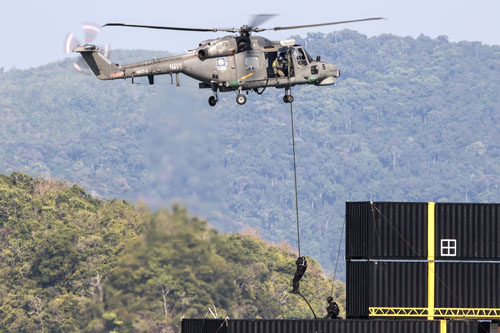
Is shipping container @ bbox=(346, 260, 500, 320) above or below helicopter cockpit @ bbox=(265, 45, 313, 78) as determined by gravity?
below

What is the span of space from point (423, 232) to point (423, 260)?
1.80m

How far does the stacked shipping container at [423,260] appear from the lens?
7450 centimetres

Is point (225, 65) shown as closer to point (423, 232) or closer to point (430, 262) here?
point (423, 232)

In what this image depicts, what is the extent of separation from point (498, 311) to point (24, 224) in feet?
374

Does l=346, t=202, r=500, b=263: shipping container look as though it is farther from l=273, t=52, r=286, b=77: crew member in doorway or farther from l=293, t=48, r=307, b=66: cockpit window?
l=273, t=52, r=286, b=77: crew member in doorway

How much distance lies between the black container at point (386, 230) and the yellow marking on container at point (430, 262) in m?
0.22

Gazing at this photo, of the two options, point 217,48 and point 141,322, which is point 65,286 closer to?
point 141,322

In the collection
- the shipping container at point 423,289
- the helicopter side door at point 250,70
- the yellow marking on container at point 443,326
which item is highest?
the helicopter side door at point 250,70

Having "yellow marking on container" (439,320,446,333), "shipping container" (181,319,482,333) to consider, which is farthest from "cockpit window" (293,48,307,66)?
"yellow marking on container" (439,320,446,333)

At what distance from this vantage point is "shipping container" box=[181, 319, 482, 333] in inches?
2771

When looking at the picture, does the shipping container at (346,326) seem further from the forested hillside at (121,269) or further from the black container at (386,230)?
the forested hillside at (121,269)

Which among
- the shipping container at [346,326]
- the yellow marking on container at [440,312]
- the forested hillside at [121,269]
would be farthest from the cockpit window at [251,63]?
the forested hillside at [121,269]

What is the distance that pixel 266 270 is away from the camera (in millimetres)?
183250

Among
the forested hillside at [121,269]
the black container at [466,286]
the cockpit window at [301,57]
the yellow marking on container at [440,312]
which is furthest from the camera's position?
the forested hillside at [121,269]
